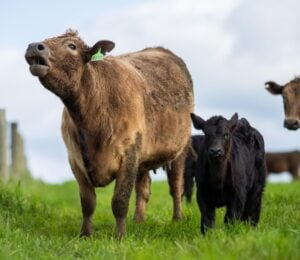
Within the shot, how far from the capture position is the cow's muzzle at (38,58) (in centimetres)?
910

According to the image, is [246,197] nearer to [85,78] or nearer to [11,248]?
[85,78]

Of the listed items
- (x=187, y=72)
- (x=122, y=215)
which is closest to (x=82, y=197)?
(x=122, y=215)

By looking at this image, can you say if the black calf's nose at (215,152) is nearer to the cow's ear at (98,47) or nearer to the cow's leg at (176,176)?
the cow's ear at (98,47)

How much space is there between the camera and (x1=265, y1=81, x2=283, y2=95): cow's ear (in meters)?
14.6

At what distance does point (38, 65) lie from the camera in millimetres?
9109

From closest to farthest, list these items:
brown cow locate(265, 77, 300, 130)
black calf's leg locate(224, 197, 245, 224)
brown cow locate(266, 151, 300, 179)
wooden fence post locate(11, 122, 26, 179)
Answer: black calf's leg locate(224, 197, 245, 224)
brown cow locate(265, 77, 300, 130)
wooden fence post locate(11, 122, 26, 179)
brown cow locate(266, 151, 300, 179)

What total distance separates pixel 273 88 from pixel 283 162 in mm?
21418

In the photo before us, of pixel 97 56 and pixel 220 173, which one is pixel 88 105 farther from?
pixel 220 173

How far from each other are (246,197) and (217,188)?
0.96m

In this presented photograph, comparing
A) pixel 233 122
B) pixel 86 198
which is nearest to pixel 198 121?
pixel 233 122

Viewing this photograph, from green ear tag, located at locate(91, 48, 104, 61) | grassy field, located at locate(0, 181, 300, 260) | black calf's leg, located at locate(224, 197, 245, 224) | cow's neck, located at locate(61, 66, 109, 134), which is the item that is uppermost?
green ear tag, located at locate(91, 48, 104, 61)

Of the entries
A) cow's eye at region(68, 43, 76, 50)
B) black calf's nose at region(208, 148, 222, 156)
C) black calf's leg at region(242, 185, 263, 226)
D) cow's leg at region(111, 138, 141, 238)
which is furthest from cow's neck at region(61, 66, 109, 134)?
black calf's leg at region(242, 185, 263, 226)

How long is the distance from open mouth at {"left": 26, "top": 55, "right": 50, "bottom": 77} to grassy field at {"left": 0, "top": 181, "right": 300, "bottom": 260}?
189 centimetres

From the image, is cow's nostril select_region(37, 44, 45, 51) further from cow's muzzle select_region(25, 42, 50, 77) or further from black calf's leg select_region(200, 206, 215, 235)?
black calf's leg select_region(200, 206, 215, 235)
